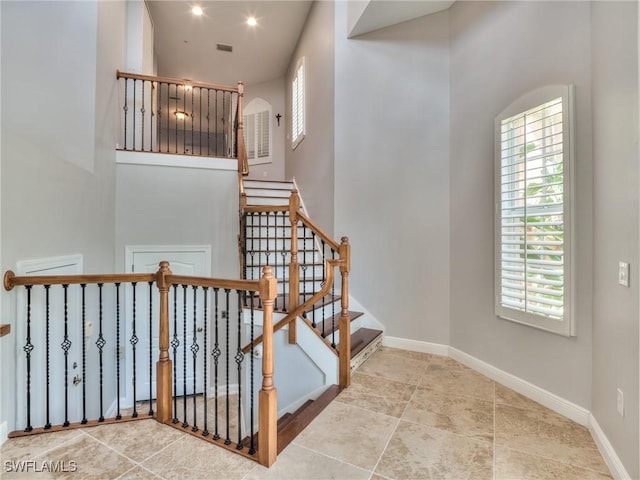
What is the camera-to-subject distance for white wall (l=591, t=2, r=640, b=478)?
63.1 inches

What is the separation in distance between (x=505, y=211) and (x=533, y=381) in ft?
4.47

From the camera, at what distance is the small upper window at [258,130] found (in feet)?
25.8

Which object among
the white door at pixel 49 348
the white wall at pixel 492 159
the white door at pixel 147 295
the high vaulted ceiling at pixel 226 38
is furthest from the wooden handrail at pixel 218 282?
the high vaulted ceiling at pixel 226 38

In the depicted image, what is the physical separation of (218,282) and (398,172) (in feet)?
8.12

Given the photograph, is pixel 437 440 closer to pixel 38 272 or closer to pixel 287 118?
pixel 38 272

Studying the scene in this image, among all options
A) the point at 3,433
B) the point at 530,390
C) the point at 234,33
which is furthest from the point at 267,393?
the point at 234,33

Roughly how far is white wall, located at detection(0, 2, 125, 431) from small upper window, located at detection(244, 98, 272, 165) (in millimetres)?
4286

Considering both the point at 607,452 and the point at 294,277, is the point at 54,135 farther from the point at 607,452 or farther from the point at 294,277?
the point at 607,452

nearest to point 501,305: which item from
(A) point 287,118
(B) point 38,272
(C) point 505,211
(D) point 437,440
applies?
(C) point 505,211

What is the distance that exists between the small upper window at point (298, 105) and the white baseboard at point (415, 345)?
383cm

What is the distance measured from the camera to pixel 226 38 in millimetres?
6180

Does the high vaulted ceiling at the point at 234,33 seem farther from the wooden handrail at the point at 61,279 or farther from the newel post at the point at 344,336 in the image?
the wooden handrail at the point at 61,279

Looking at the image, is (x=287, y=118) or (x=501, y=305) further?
(x=287, y=118)

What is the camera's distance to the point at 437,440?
2.02 m
